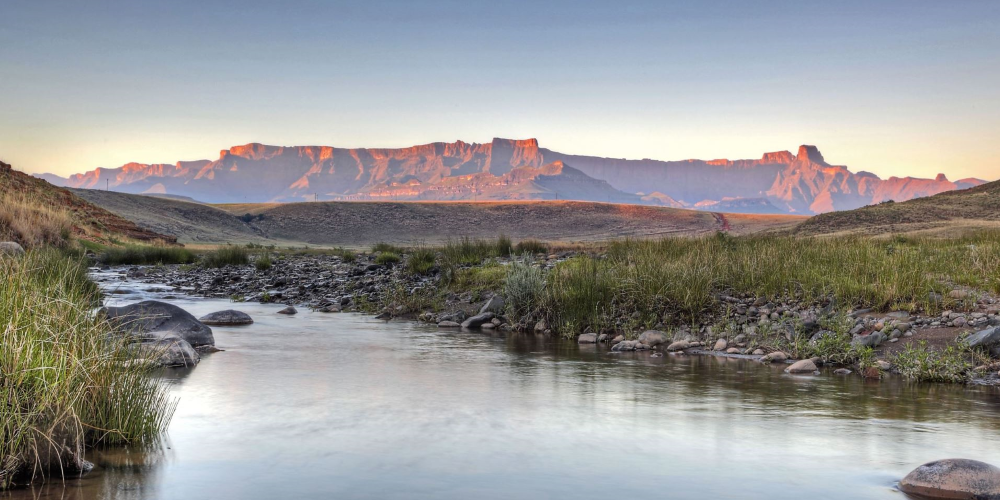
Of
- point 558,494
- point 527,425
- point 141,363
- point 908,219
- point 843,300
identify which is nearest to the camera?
point 558,494

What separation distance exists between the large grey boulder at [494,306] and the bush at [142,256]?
21534mm

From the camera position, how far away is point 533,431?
749 centimetres

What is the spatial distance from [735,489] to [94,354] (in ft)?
16.6

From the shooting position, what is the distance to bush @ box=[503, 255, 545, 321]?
607 inches

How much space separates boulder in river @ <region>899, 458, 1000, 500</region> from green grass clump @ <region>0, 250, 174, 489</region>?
20.0 feet

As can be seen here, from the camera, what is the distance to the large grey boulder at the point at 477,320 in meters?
15.7

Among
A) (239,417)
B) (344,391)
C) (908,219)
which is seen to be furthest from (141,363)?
(908,219)

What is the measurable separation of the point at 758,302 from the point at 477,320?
5.45 meters

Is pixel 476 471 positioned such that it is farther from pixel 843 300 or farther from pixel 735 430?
pixel 843 300

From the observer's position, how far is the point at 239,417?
25.7 feet

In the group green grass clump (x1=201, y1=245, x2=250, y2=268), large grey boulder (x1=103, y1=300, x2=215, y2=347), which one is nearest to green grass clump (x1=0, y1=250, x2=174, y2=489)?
large grey boulder (x1=103, y1=300, x2=215, y2=347)

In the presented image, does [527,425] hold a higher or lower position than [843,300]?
lower

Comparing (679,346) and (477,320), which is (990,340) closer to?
(679,346)

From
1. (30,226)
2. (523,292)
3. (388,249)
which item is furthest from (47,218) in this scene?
(523,292)
